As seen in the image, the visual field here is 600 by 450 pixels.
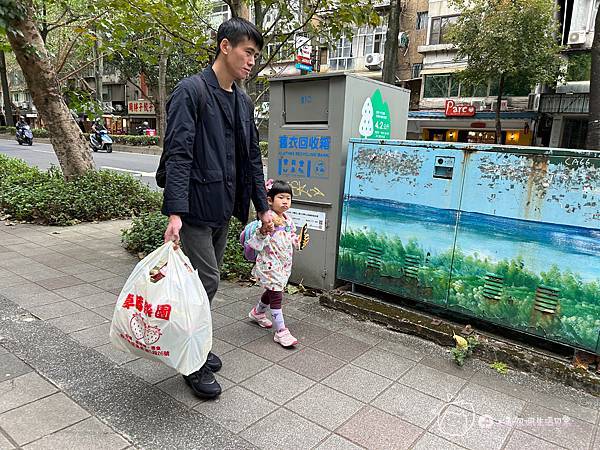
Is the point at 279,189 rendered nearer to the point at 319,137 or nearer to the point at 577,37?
the point at 319,137

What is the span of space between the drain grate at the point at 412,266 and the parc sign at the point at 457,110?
64.3 feet

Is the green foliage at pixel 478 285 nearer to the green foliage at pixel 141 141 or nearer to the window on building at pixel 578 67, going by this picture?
the window on building at pixel 578 67

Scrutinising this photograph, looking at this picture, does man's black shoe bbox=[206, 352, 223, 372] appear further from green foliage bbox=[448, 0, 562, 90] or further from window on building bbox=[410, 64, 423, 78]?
window on building bbox=[410, 64, 423, 78]

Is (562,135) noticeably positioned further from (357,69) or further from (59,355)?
(59,355)


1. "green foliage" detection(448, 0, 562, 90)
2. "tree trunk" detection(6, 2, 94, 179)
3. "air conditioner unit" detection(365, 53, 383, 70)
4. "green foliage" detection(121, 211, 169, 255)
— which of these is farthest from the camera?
"air conditioner unit" detection(365, 53, 383, 70)

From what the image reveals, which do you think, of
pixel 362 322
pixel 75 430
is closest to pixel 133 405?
pixel 75 430

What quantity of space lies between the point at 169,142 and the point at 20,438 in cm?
151

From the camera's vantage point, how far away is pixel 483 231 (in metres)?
3.02

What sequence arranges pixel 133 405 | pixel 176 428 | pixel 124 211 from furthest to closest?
pixel 124 211, pixel 133 405, pixel 176 428

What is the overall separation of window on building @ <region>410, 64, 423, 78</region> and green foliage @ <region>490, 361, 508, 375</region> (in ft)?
75.4

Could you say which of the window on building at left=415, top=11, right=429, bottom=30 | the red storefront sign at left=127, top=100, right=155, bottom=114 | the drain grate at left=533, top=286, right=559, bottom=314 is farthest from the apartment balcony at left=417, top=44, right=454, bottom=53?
the red storefront sign at left=127, top=100, right=155, bottom=114

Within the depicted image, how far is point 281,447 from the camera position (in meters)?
→ 2.06

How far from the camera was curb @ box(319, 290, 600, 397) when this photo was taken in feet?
8.84

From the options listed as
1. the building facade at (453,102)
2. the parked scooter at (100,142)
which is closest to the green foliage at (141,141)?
the parked scooter at (100,142)
